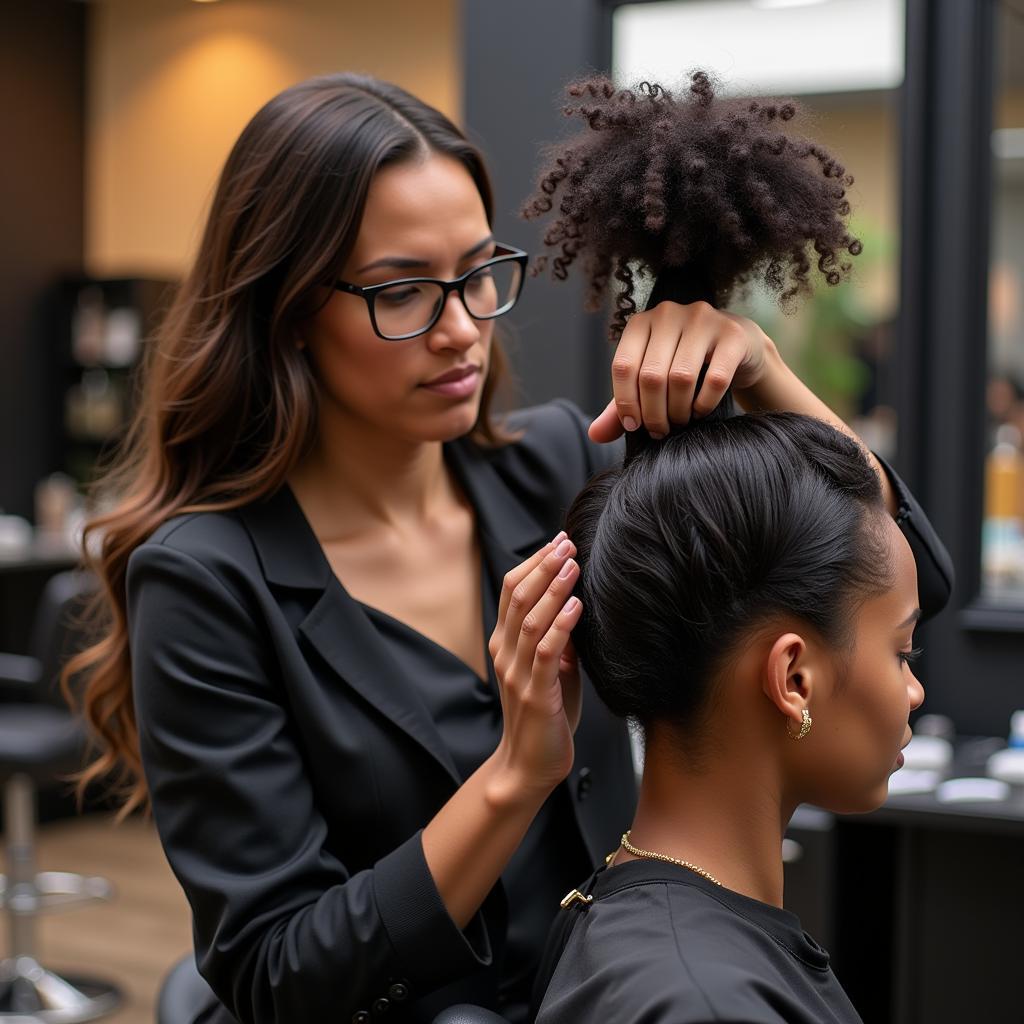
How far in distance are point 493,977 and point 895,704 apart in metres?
0.47

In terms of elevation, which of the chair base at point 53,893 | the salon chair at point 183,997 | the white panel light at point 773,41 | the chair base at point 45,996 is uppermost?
the white panel light at point 773,41

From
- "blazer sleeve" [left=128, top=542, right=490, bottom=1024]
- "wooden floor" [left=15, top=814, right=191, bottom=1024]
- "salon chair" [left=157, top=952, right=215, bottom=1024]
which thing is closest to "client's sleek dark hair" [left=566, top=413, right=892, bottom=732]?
"blazer sleeve" [left=128, top=542, right=490, bottom=1024]

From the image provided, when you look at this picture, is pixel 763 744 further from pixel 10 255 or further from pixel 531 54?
pixel 10 255

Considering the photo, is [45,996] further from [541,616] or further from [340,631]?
[541,616]

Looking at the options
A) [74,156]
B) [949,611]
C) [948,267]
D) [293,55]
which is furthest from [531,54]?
[74,156]

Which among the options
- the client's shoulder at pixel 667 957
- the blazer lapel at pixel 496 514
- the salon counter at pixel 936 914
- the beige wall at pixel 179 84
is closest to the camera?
the client's shoulder at pixel 667 957

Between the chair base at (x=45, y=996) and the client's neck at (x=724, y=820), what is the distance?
2.46 metres

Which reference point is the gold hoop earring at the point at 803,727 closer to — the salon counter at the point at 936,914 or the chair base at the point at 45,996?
the salon counter at the point at 936,914

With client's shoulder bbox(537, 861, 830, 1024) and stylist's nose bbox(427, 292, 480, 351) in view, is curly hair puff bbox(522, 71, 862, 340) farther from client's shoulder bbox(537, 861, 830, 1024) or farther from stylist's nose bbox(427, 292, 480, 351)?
client's shoulder bbox(537, 861, 830, 1024)

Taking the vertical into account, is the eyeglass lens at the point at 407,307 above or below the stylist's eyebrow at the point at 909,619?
above

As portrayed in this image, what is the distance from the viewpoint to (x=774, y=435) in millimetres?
1097

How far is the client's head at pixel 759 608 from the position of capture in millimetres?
1058

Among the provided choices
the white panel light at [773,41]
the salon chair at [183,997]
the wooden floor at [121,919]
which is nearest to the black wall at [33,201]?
the wooden floor at [121,919]

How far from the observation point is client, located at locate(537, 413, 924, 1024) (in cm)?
105
